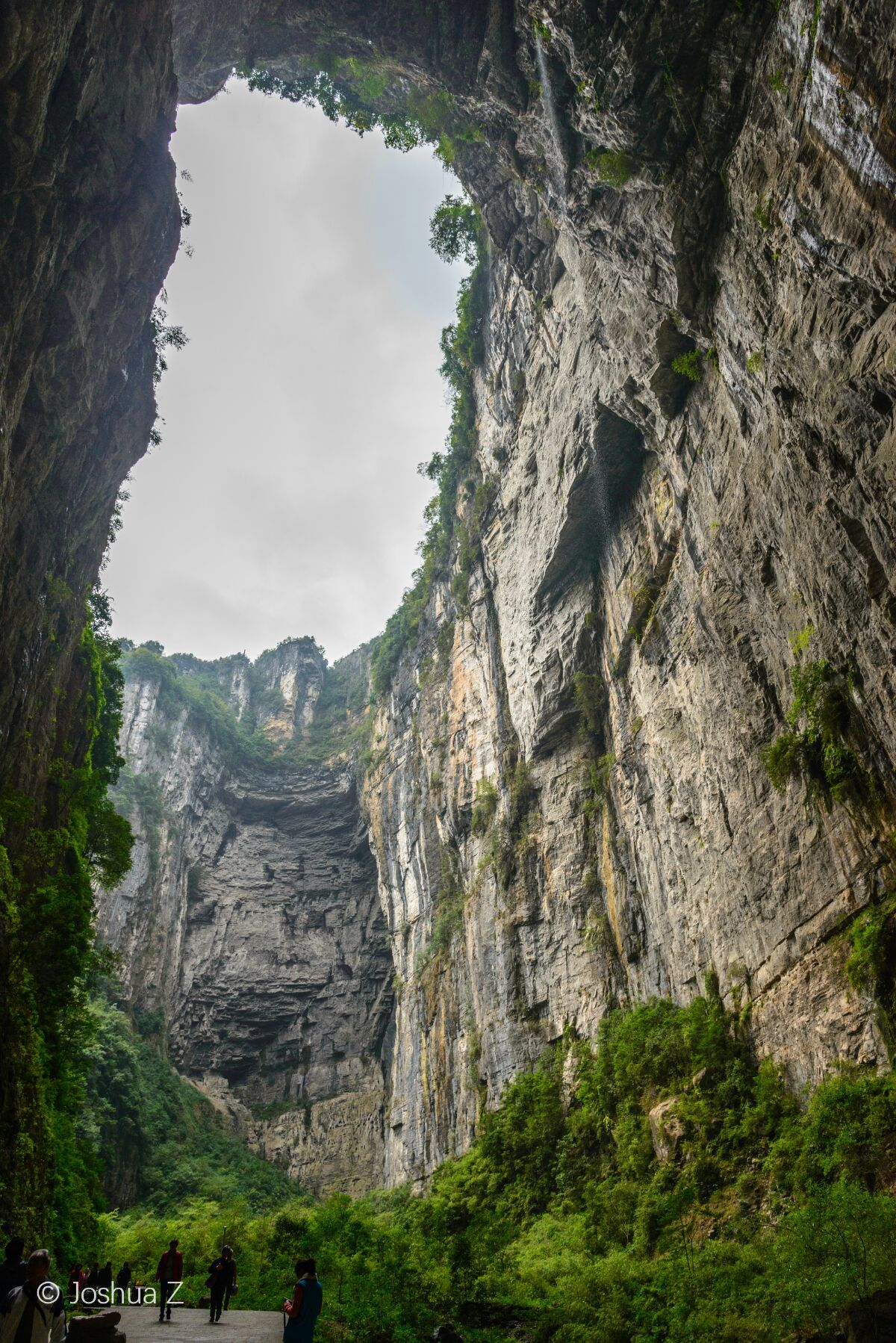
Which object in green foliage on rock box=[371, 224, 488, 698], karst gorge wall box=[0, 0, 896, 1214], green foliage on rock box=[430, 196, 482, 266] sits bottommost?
karst gorge wall box=[0, 0, 896, 1214]

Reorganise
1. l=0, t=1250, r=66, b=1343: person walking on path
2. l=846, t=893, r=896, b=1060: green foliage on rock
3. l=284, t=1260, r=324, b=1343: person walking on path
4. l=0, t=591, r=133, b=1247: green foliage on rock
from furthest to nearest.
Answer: l=0, t=591, r=133, b=1247: green foliage on rock, l=846, t=893, r=896, b=1060: green foliage on rock, l=284, t=1260, r=324, b=1343: person walking on path, l=0, t=1250, r=66, b=1343: person walking on path

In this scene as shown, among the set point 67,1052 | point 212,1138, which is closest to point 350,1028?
point 212,1138

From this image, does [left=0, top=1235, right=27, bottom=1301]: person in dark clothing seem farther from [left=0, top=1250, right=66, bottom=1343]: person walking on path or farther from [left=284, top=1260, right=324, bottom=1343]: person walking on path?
[left=284, top=1260, right=324, bottom=1343]: person walking on path

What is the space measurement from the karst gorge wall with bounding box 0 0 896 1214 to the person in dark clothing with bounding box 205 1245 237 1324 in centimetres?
742

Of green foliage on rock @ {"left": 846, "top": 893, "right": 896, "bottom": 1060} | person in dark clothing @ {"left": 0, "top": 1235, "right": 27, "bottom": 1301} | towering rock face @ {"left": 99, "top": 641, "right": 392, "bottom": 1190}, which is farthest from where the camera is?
towering rock face @ {"left": 99, "top": 641, "right": 392, "bottom": 1190}

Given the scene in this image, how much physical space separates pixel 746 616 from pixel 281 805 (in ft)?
122

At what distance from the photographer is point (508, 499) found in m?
24.4

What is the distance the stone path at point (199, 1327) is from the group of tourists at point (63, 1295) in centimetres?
24

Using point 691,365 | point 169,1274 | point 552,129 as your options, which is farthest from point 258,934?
point 552,129

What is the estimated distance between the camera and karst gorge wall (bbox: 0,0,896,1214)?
9.49 m

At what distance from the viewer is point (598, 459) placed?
17.9m

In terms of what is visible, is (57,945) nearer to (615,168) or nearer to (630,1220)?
(630,1220)

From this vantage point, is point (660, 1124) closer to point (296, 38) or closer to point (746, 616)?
point (746, 616)

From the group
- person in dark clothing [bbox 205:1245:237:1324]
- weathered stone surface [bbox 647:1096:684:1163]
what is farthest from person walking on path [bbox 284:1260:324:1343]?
weathered stone surface [bbox 647:1096:684:1163]
